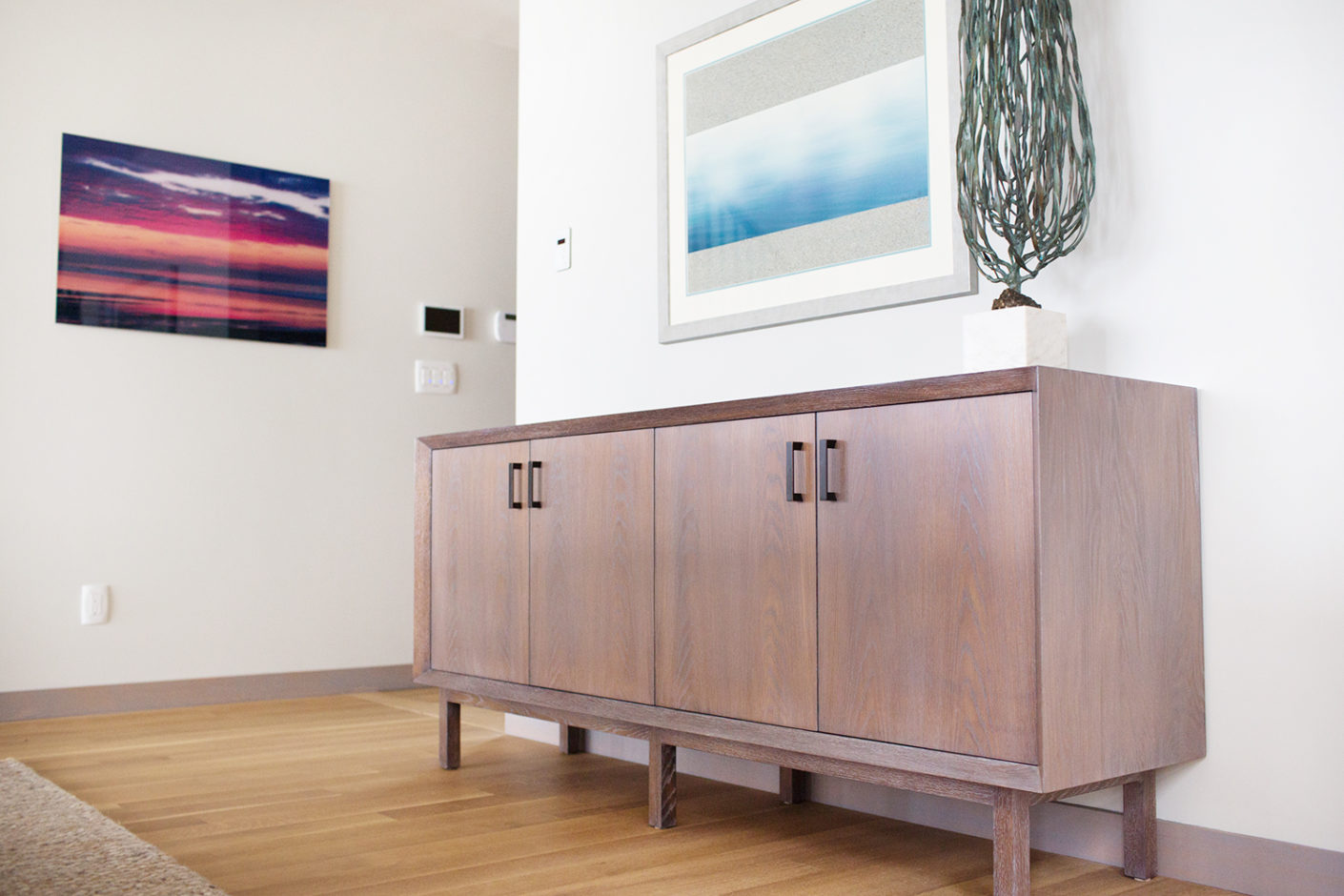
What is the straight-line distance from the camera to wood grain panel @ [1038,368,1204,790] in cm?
158

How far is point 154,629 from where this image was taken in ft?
12.7

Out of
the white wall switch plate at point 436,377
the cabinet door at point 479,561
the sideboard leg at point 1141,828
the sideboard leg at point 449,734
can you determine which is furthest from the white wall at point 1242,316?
the white wall switch plate at point 436,377

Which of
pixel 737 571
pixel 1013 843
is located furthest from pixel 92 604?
pixel 1013 843

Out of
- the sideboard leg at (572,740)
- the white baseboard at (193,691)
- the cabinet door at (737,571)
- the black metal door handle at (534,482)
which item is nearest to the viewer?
the cabinet door at (737,571)

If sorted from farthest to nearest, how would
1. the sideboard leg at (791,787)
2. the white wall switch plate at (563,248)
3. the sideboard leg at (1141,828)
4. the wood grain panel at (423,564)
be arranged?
the white wall switch plate at (563,248) → the wood grain panel at (423,564) → the sideboard leg at (791,787) → the sideboard leg at (1141,828)

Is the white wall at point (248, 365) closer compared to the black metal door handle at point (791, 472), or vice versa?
the black metal door handle at point (791, 472)

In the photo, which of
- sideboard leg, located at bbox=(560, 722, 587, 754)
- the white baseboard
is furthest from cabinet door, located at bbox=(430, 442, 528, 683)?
the white baseboard

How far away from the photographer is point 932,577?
67.0 inches

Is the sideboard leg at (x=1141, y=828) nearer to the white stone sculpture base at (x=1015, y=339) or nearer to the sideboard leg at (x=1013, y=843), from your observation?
the sideboard leg at (x=1013, y=843)

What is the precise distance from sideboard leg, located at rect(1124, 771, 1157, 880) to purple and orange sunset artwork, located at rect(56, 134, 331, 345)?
3.40 metres

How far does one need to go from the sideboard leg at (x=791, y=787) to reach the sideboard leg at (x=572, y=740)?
79 centimetres

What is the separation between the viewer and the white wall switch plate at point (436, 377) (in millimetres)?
4555

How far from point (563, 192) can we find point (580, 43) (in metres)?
0.43

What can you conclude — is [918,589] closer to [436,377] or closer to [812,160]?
[812,160]
